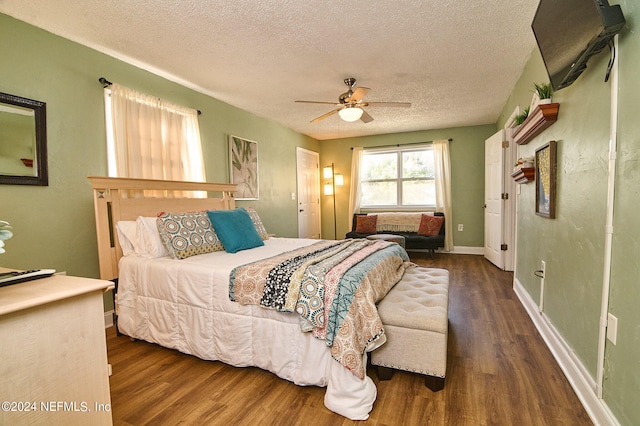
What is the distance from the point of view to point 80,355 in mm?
1043

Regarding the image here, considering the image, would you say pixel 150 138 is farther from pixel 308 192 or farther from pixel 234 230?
pixel 308 192

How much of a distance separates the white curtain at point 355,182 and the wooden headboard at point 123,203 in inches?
147

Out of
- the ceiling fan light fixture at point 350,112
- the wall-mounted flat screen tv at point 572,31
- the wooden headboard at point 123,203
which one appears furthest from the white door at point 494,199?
the wooden headboard at point 123,203

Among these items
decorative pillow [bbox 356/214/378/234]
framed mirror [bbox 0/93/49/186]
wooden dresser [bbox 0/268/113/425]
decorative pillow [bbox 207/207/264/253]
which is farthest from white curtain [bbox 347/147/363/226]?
wooden dresser [bbox 0/268/113/425]

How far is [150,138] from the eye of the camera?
2.96 meters

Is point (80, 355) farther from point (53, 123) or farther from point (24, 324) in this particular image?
point (53, 123)

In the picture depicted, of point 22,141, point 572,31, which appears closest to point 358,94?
point 572,31

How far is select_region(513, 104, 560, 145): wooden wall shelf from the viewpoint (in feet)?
6.70

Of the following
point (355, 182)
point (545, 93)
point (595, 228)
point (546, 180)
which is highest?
point (545, 93)

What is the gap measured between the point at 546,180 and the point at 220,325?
2.54 m

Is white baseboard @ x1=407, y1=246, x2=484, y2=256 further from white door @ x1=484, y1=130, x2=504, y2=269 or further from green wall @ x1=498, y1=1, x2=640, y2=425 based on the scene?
green wall @ x1=498, y1=1, x2=640, y2=425

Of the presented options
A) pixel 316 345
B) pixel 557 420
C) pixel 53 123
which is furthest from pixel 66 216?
pixel 557 420

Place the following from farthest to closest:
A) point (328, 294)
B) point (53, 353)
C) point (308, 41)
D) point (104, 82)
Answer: point (104, 82) → point (308, 41) → point (328, 294) → point (53, 353)

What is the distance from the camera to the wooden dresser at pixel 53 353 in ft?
2.87
